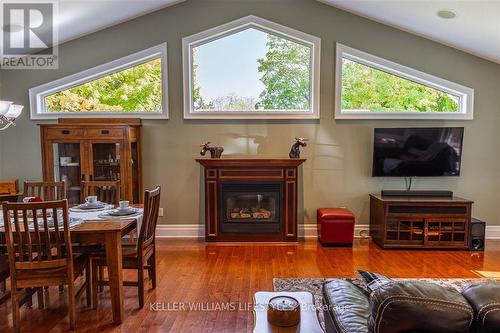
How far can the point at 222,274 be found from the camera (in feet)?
11.9

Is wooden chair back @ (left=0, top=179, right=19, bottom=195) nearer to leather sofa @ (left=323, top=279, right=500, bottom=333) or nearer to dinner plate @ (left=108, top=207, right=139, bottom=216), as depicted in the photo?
dinner plate @ (left=108, top=207, right=139, bottom=216)

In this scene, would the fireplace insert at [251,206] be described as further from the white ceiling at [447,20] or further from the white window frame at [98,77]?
the white ceiling at [447,20]

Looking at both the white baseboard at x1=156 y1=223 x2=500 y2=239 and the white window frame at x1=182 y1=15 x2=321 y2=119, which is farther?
the white baseboard at x1=156 y1=223 x2=500 y2=239

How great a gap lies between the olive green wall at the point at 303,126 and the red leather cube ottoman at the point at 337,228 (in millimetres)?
440

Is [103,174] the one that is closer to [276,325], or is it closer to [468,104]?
[276,325]

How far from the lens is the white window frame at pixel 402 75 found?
188 inches

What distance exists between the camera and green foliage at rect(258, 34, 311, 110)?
4.90 meters

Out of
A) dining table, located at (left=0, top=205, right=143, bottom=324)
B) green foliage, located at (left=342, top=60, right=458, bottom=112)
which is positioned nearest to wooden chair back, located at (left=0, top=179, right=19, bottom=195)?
dining table, located at (left=0, top=205, right=143, bottom=324)

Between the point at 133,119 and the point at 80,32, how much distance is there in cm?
136

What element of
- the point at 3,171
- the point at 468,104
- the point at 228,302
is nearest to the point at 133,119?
the point at 3,171

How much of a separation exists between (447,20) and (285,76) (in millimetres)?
2097

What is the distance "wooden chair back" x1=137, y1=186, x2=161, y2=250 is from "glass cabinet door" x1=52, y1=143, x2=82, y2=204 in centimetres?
200

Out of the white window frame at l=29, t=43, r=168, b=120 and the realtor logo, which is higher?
the realtor logo

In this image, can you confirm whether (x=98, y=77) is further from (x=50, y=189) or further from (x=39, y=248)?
(x=39, y=248)
